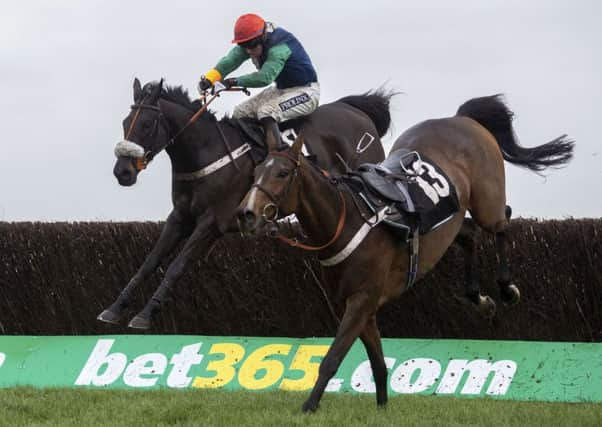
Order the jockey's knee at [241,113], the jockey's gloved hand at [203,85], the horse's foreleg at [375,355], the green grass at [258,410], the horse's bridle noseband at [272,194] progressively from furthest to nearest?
the jockey's knee at [241,113]
the jockey's gloved hand at [203,85]
the horse's foreleg at [375,355]
the green grass at [258,410]
the horse's bridle noseband at [272,194]

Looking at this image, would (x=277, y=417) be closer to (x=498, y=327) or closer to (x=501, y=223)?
(x=501, y=223)

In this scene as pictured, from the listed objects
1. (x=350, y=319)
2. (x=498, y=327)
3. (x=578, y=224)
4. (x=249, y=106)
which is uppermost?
(x=249, y=106)

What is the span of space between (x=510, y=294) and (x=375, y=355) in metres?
2.12

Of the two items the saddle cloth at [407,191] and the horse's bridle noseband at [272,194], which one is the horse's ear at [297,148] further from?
the saddle cloth at [407,191]

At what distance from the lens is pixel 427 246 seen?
7109 mm

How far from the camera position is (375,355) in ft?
22.5

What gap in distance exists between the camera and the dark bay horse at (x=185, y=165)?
813 cm

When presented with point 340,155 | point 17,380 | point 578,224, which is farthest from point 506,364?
point 17,380

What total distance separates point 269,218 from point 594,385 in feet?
10.7

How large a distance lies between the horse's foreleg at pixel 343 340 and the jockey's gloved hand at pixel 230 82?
9.24 ft

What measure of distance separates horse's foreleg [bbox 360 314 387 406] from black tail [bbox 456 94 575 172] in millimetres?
2591

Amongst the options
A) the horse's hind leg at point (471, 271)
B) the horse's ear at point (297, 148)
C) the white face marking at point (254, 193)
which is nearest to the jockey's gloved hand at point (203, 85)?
the horse's hind leg at point (471, 271)

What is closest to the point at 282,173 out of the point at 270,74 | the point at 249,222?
the point at 249,222

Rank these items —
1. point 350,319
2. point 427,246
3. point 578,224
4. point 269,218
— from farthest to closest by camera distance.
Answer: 1. point 578,224
2. point 427,246
3. point 350,319
4. point 269,218
